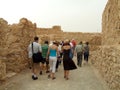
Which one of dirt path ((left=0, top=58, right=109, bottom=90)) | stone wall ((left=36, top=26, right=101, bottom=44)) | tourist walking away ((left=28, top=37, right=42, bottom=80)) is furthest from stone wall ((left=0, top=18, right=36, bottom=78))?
stone wall ((left=36, top=26, right=101, bottom=44))

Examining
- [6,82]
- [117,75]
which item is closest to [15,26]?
[6,82]

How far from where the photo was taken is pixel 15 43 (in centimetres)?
1323

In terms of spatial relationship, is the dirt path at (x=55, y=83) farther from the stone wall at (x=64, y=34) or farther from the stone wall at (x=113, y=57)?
the stone wall at (x=64, y=34)

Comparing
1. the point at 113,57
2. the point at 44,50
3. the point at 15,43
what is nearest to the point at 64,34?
the point at 15,43

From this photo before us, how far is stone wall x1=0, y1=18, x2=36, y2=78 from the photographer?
12312mm

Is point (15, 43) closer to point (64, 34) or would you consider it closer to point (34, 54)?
point (34, 54)

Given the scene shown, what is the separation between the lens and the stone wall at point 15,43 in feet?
40.4

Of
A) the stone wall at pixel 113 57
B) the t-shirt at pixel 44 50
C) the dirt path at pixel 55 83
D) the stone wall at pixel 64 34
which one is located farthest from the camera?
the stone wall at pixel 64 34

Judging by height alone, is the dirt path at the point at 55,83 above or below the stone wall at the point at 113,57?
below

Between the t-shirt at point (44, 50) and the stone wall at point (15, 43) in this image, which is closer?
the stone wall at point (15, 43)

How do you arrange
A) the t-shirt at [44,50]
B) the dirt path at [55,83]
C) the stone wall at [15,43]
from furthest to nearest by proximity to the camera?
the t-shirt at [44,50]
the stone wall at [15,43]
the dirt path at [55,83]

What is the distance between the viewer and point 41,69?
13039 mm

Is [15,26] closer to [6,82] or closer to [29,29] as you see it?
[29,29]

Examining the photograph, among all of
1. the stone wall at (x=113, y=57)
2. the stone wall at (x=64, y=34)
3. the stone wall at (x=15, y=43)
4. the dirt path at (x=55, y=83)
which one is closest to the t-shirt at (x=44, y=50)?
the dirt path at (x=55, y=83)
